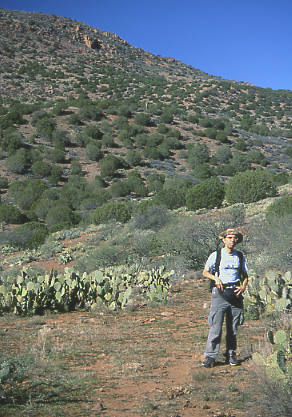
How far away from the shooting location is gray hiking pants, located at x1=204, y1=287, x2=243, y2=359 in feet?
14.9

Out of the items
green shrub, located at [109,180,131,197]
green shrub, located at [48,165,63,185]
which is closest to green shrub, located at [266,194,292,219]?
green shrub, located at [109,180,131,197]

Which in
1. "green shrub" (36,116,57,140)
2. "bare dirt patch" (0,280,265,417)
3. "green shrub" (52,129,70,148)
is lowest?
"bare dirt patch" (0,280,265,417)

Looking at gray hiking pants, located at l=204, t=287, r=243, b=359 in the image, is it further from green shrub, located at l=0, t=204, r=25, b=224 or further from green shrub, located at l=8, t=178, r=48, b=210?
green shrub, located at l=8, t=178, r=48, b=210

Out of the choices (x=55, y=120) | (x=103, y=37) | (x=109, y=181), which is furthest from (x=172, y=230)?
(x=103, y=37)

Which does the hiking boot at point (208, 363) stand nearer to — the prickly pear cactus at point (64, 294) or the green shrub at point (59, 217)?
the prickly pear cactus at point (64, 294)

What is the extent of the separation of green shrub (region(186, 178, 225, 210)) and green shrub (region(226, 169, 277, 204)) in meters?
0.63

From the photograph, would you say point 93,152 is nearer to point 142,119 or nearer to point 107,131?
point 107,131

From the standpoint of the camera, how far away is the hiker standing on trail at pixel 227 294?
4527 millimetres

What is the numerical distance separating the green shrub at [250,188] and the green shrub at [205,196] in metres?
0.63

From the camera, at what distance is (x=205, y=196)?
23.5m

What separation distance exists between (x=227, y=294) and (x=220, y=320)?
0.32m

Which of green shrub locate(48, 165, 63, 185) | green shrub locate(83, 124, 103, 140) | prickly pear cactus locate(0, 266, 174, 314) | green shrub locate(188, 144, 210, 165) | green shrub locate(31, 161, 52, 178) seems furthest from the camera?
green shrub locate(83, 124, 103, 140)

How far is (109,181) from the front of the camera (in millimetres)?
35844

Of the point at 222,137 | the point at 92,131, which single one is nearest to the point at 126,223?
the point at 92,131
